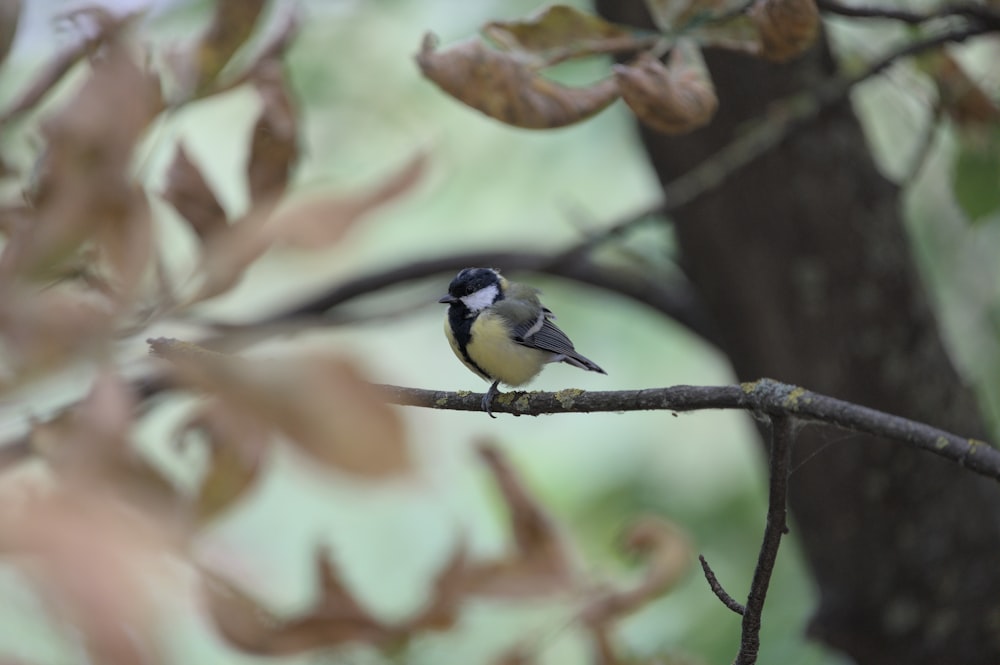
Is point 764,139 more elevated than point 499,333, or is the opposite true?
point 764,139

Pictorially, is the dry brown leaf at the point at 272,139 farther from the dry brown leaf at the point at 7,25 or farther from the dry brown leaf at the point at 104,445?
the dry brown leaf at the point at 104,445

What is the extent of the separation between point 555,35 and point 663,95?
18 cm

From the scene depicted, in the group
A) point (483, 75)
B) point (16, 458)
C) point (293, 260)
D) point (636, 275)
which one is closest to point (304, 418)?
point (293, 260)

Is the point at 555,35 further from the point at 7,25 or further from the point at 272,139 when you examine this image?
the point at 7,25

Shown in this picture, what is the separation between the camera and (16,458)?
0.89 meters

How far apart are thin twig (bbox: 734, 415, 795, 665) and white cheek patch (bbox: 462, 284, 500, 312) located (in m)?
1.06

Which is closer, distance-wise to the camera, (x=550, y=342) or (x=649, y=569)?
(x=649, y=569)

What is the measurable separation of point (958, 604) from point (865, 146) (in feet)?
3.06

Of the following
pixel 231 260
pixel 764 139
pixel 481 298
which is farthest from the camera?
pixel 481 298

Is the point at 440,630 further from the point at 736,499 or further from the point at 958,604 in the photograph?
the point at 736,499

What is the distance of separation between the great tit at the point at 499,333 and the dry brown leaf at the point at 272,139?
0.64 meters

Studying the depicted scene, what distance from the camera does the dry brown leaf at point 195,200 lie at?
3.41ft

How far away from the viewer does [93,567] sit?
14.7 inches

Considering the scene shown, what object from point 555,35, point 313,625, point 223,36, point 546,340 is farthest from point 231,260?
point 546,340
